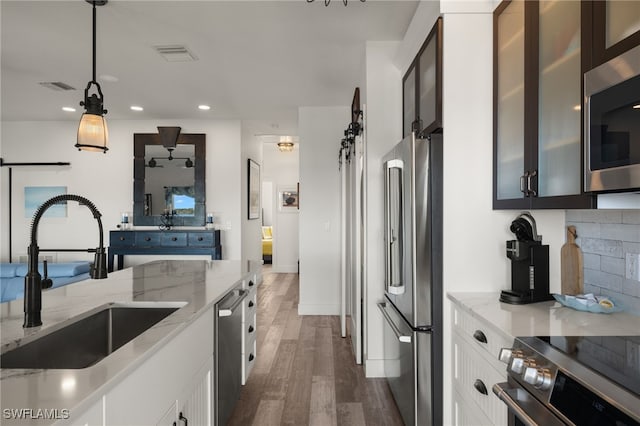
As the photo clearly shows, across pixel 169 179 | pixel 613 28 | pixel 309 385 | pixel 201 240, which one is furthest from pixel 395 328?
pixel 169 179

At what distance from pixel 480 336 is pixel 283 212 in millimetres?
7891

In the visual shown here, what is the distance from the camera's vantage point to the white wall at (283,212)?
29.7ft

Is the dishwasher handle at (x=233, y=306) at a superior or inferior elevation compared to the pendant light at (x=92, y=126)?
inferior

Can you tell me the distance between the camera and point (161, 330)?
136 cm

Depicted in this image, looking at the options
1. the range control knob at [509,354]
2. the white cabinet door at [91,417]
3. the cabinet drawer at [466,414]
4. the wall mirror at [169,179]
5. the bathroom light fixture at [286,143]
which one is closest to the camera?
the white cabinet door at [91,417]

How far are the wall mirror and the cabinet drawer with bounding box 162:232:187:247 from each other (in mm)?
252

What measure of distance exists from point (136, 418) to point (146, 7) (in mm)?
2574

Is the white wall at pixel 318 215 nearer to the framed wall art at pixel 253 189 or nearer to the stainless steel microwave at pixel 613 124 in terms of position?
the framed wall art at pixel 253 189

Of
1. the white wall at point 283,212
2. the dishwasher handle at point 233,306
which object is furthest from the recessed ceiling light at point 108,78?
the white wall at point 283,212

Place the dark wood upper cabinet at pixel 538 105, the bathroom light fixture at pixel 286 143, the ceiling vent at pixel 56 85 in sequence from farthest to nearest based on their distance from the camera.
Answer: the bathroom light fixture at pixel 286 143, the ceiling vent at pixel 56 85, the dark wood upper cabinet at pixel 538 105

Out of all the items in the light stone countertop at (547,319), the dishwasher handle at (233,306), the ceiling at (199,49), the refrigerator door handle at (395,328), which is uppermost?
the ceiling at (199,49)

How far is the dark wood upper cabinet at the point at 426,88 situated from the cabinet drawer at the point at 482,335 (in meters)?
1.00

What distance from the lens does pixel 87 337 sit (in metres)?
1.60

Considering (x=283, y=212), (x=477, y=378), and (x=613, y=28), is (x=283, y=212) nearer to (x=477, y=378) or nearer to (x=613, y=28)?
(x=477, y=378)
